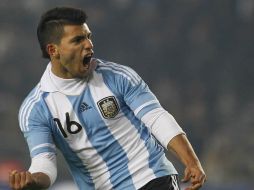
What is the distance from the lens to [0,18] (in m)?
10.2

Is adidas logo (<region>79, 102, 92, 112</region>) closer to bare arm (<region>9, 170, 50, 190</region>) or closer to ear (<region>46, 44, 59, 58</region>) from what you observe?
ear (<region>46, 44, 59, 58</region>)

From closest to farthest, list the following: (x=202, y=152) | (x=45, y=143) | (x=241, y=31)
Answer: (x=45, y=143), (x=202, y=152), (x=241, y=31)

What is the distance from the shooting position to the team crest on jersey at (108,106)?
178 inches

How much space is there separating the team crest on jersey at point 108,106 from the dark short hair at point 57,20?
0.37 m

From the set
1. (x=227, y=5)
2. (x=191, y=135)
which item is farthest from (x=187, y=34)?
(x=191, y=135)

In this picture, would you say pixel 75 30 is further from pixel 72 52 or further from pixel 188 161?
pixel 188 161

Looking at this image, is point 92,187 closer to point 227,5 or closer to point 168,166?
point 168,166

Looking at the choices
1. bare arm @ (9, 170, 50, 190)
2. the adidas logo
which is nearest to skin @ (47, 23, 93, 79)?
the adidas logo

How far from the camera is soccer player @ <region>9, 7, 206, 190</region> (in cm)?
447

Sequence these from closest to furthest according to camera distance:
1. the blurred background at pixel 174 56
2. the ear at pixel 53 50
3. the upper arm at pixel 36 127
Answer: the upper arm at pixel 36 127
the ear at pixel 53 50
the blurred background at pixel 174 56

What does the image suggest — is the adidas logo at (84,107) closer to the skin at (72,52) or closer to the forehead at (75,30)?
the skin at (72,52)

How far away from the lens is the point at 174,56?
379 inches

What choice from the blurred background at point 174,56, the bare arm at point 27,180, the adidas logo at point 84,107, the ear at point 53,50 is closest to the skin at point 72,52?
the ear at point 53,50

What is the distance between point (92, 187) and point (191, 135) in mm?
4503
